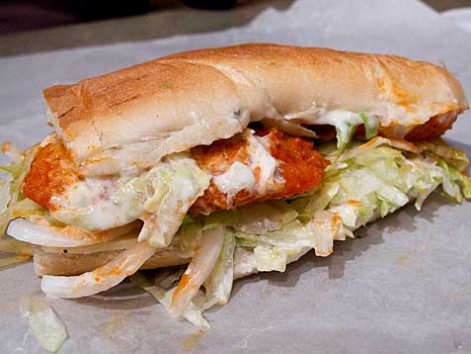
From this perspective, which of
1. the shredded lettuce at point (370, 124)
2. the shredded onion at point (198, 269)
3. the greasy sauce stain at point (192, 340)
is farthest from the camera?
the shredded lettuce at point (370, 124)

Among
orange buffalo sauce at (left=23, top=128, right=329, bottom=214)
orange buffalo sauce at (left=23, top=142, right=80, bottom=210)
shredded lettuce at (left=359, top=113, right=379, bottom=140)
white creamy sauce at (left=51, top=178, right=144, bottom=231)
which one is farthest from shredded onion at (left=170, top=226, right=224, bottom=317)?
shredded lettuce at (left=359, top=113, right=379, bottom=140)

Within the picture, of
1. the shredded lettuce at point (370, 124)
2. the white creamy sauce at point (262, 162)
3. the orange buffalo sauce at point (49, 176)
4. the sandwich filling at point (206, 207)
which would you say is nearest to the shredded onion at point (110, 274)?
the sandwich filling at point (206, 207)

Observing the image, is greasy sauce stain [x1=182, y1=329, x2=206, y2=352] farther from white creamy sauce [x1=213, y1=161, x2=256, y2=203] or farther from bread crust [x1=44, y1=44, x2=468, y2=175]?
bread crust [x1=44, y1=44, x2=468, y2=175]

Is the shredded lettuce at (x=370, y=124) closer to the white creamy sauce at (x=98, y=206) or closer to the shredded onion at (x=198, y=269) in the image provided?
the shredded onion at (x=198, y=269)

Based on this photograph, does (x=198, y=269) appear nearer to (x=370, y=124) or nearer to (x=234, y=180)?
(x=234, y=180)

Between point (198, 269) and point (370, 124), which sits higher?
point (370, 124)

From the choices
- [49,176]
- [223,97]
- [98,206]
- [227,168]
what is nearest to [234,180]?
[227,168]

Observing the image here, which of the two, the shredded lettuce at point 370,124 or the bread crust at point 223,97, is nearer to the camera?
the bread crust at point 223,97
